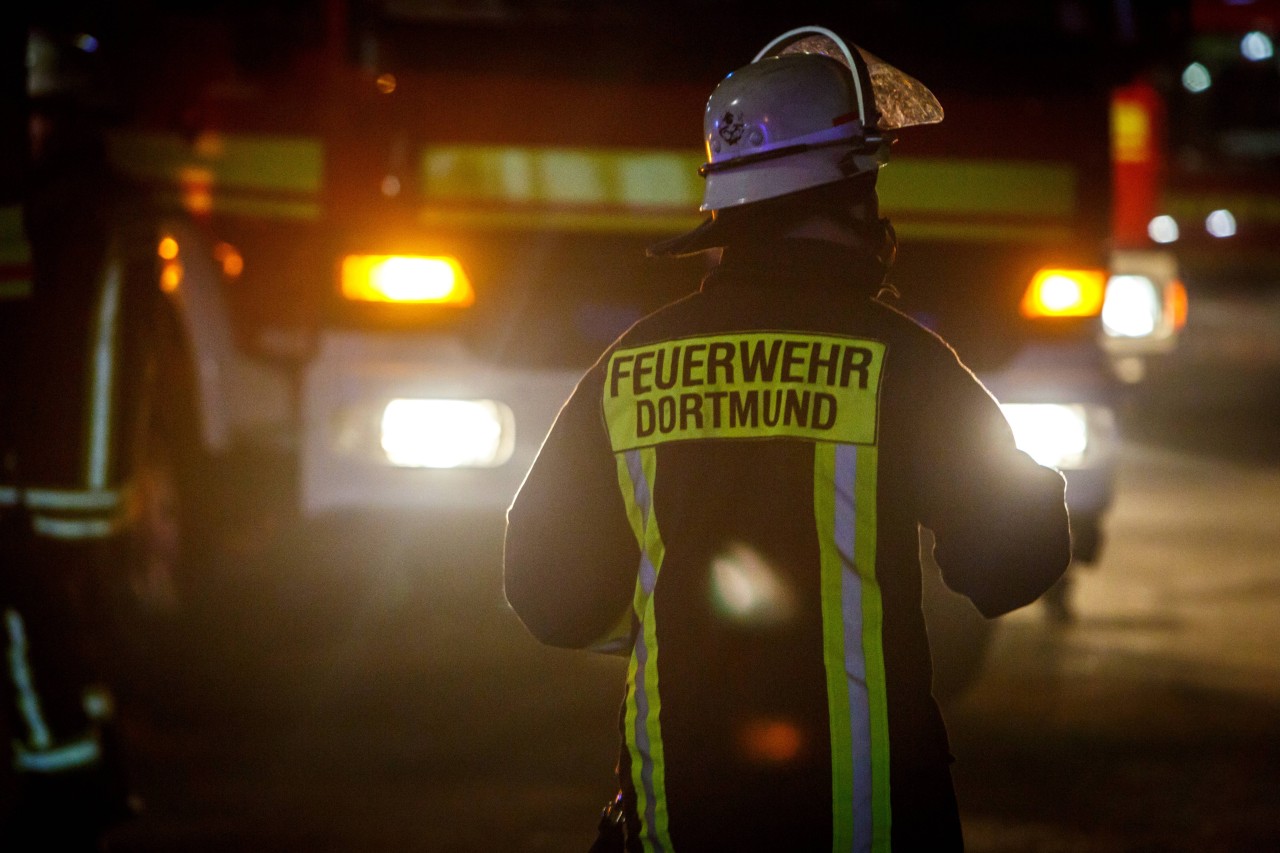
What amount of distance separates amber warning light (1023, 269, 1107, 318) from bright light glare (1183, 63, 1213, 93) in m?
2.11

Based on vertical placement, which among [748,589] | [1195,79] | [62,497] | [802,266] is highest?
[1195,79]

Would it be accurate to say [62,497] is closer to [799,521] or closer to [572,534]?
[572,534]

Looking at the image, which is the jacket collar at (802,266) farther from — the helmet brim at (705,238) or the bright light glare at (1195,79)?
the bright light glare at (1195,79)

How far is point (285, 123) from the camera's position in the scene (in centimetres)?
514

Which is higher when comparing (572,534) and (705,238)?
(705,238)

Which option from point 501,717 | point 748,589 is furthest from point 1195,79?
point 748,589

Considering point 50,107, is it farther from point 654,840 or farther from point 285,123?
point 654,840

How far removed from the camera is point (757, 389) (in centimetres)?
202

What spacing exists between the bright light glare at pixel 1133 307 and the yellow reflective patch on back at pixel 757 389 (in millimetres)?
5438

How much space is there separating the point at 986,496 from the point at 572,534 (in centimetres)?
49

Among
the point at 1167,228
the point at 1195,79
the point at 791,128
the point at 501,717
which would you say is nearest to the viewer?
the point at 791,128

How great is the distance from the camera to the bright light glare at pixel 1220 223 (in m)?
10.6

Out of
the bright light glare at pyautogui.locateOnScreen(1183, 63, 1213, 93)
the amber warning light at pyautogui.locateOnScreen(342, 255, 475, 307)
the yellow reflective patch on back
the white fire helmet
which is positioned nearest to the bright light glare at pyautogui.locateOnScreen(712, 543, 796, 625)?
the yellow reflective patch on back

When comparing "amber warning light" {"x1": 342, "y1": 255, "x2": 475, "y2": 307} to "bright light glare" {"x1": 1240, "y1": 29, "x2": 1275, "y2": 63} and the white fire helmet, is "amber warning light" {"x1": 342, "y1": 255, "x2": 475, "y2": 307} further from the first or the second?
"bright light glare" {"x1": 1240, "y1": 29, "x2": 1275, "y2": 63}
